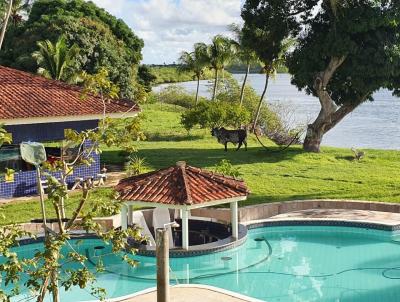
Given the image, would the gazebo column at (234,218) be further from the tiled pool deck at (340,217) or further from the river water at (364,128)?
the river water at (364,128)

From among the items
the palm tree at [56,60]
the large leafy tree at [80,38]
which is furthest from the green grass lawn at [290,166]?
the large leafy tree at [80,38]

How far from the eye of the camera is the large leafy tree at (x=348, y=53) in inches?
938

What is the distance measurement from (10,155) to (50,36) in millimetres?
22725

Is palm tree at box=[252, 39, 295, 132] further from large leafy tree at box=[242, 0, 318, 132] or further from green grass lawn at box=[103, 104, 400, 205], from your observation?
green grass lawn at box=[103, 104, 400, 205]

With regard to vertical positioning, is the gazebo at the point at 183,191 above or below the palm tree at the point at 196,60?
below

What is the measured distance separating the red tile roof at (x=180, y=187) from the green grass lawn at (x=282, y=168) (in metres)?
3.37

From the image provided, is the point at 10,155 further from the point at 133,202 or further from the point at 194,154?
the point at 194,154

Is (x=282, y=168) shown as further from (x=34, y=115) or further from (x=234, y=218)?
(x=34, y=115)

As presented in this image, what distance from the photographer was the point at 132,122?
268 inches

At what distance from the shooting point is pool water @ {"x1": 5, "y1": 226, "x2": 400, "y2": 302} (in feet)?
39.8

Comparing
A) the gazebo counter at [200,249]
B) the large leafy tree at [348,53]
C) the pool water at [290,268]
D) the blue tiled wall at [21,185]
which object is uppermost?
the large leafy tree at [348,53]

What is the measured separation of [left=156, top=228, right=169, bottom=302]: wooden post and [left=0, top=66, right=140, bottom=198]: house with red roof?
10.8 metres

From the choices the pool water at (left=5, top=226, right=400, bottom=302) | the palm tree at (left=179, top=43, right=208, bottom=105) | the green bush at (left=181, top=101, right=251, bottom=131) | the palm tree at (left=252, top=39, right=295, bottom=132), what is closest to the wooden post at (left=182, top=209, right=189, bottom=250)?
the pool water at (left=5, top=226, right=400, bottom=302)

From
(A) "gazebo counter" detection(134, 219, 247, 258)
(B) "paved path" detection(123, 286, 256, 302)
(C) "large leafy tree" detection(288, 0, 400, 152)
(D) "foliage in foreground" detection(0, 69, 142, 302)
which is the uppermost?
(C) "large leafy tree" detection(288, 0, 400, 152)
